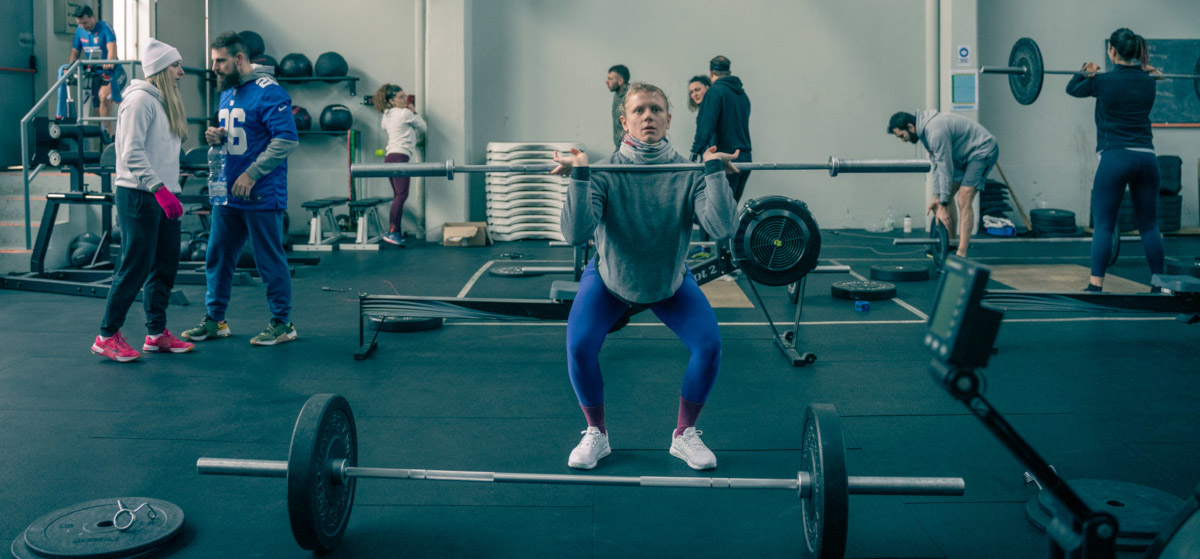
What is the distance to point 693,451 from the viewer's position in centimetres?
279

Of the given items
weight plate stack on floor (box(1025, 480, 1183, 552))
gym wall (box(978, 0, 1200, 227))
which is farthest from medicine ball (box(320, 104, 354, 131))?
weight plate stack on floor (box(1025, 480, 1183, 552))

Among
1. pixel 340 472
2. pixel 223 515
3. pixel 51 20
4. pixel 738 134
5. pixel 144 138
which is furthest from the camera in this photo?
pixel 51 20

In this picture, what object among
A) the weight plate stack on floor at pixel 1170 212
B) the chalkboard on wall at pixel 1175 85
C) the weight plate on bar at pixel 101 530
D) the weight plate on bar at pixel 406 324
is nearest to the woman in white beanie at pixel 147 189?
the weight plate on bar at pixel 406 324

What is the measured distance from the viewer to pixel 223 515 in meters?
2.43

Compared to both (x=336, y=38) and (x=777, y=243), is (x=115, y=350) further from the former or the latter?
(x=336, y=38)

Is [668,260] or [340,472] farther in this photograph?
[668,260]

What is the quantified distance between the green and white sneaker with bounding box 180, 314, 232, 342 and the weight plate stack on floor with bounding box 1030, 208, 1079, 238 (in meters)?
7.54

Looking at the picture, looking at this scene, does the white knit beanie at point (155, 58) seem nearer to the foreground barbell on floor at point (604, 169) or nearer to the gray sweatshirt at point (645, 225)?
the foreground barbell on floor at point (604, 169)

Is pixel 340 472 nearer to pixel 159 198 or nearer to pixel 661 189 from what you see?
pixel 661 189

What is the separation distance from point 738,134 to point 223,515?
4723 millimetres

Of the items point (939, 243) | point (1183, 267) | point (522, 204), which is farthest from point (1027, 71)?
point (522, 204)

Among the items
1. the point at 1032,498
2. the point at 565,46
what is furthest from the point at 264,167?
the point at 565,46

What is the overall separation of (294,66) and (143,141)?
17.1 ft

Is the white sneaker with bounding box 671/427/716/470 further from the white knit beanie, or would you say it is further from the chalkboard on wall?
the chalkboard on wall
